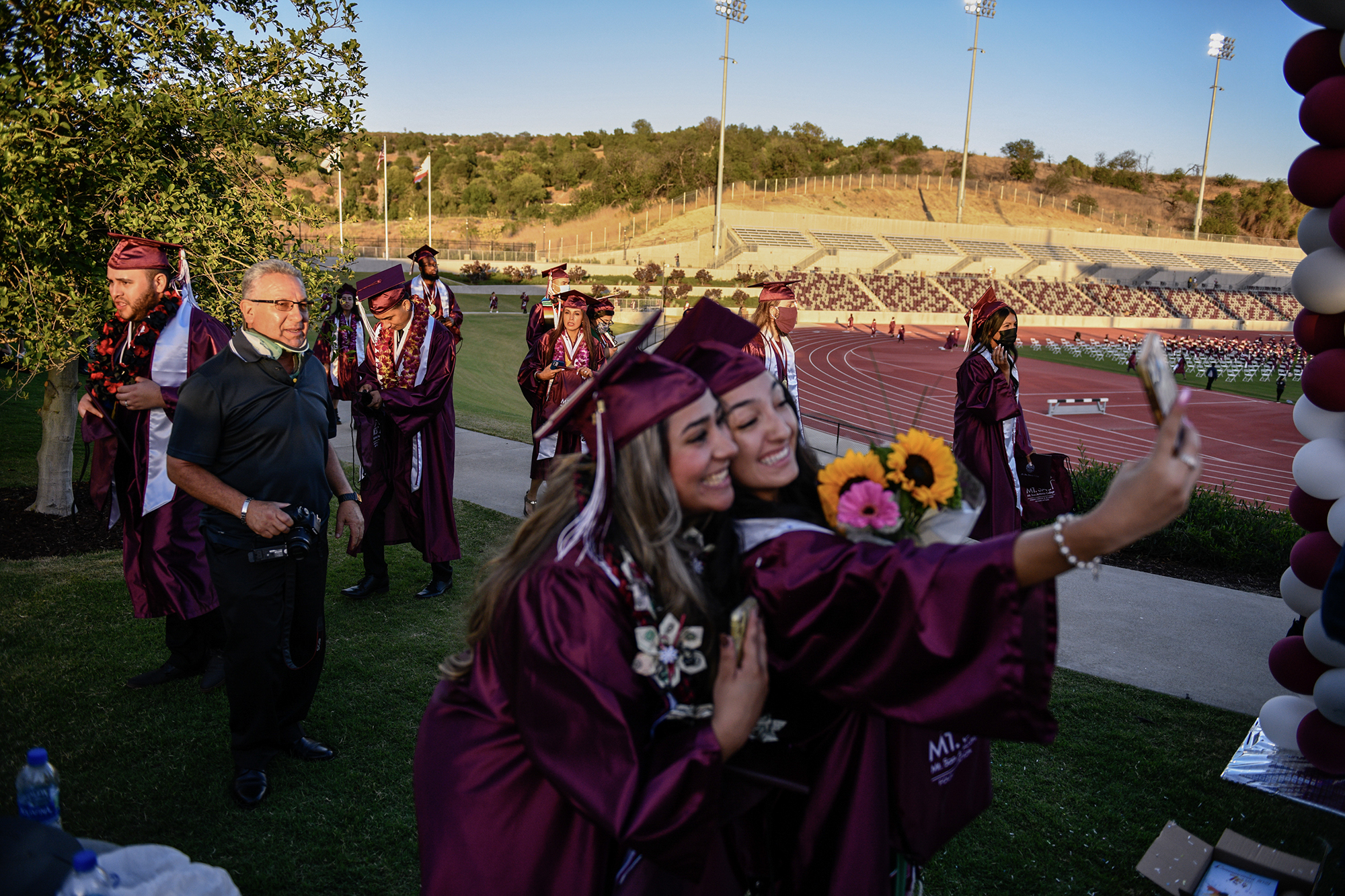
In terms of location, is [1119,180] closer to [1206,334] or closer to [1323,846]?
[1206,334]

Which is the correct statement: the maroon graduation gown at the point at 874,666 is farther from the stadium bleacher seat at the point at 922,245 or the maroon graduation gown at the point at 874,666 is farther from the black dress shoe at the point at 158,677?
the stadium bleacher seat at the point at 922,245

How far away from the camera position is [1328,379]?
3955 millimetres

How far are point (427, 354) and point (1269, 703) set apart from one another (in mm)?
5173

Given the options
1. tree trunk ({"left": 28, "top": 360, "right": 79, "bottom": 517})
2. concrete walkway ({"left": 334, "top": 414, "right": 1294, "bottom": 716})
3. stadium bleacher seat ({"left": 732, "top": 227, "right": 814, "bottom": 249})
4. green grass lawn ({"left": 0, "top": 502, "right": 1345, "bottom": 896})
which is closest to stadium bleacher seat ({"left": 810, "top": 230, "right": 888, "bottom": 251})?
stadium bleacher seat ({"left": 732, "top": 227, "right": 814, "bottom": 249})

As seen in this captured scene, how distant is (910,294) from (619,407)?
54.6 m

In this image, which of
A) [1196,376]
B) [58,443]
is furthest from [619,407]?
[1196,376]

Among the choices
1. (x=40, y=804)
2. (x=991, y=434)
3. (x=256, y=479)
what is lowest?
(x=40, y=804)

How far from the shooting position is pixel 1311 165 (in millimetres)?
3967

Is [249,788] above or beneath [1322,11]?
beneath

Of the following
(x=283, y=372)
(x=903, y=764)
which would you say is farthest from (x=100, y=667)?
(x=903, y=764)

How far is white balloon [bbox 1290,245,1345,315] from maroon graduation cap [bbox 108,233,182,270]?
17.4ft

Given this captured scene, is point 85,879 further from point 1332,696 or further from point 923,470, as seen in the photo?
point 1332,696

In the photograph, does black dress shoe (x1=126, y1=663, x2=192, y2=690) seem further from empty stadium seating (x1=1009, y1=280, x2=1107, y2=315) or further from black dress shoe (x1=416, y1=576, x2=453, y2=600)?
empty stadium seating (x1=1009, y1=280, x2=1107, y2=315)

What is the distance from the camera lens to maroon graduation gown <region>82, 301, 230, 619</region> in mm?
4613
